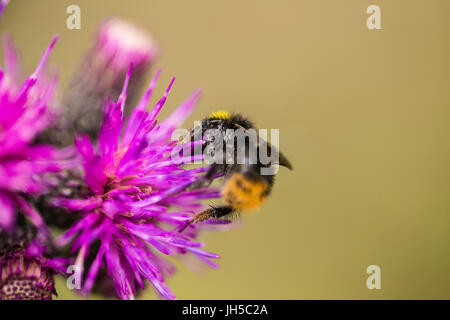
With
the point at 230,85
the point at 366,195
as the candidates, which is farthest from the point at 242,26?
the point at 366,195

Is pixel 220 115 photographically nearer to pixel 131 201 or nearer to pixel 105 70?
pixel 131 201

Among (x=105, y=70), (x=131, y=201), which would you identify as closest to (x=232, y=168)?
(x=131, y=201)

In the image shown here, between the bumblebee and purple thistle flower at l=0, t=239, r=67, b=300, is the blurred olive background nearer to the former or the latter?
the bumblebee

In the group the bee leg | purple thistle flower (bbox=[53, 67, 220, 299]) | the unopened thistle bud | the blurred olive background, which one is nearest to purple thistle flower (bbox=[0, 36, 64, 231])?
purple thistle flower (bbox=[53, 67, 220, 299])

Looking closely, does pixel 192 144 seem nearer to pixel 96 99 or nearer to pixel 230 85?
pixel 96 99

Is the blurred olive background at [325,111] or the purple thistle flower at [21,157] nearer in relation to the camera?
the purple thistle flower at [21,157]

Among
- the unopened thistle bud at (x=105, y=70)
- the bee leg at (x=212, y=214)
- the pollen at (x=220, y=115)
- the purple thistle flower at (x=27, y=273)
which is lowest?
the purple thistle flower at (x=27, y=273)

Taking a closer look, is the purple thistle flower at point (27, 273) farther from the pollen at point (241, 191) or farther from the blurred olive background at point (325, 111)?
the blurred olive background at point (325, 111)

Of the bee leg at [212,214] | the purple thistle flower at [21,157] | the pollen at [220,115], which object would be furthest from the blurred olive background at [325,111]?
the purple thistle flower at [21,157]
